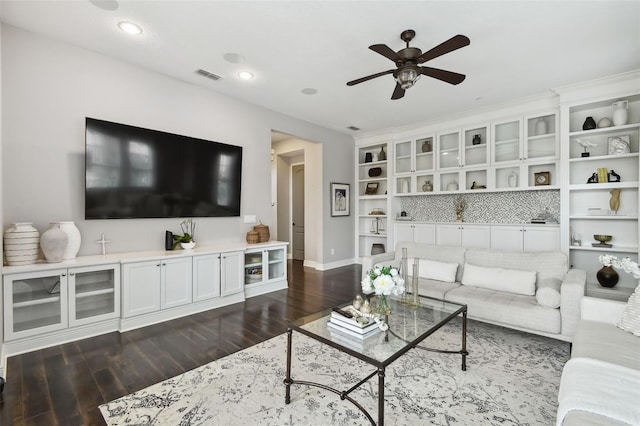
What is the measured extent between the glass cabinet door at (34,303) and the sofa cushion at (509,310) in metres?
3.80

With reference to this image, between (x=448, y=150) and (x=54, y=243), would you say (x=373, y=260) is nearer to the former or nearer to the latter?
(x=448, y=150)

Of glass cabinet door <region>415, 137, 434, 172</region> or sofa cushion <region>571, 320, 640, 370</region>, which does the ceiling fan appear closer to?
sofa cushion <region>571, 320, 640, 370</region>

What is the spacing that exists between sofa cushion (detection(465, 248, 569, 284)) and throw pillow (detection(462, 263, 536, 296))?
107mm

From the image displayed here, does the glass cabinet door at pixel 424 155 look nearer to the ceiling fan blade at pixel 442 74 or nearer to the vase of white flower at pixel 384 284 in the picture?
the ceiling fan blade at pixel 442 74

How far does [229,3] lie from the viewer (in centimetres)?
257

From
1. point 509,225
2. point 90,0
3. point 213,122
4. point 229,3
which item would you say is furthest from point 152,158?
point 509,225

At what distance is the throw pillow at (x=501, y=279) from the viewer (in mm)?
3049

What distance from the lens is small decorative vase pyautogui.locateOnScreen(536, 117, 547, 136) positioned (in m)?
4.79

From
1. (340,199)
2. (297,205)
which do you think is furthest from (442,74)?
(297,205)

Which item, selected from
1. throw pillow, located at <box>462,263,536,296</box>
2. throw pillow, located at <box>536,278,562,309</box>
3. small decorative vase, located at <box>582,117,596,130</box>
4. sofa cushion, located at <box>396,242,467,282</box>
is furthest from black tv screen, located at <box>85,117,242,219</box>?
small decorative vase, located at <box>582,117,596,130</box>

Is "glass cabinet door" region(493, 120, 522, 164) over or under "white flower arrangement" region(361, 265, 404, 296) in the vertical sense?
over

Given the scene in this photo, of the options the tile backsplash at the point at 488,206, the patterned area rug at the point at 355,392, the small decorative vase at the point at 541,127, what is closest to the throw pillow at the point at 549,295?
the patterned area rug at the point at 355,392

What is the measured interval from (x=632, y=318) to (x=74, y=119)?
209 inches

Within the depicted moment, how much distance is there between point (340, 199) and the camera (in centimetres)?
685
